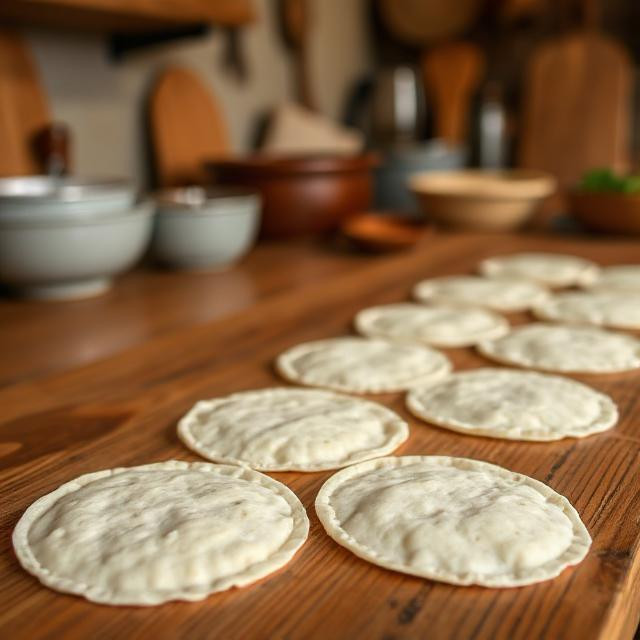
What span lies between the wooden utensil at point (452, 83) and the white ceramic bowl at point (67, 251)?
2377mm

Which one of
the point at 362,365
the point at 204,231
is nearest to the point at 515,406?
the point at 362,365

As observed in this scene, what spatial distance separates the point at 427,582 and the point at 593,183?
1.91 metres


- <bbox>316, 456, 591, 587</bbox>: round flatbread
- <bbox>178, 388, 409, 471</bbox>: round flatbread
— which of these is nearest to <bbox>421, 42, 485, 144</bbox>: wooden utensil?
<bbox>178, 388, 409, 471</bbox>: round flatbread

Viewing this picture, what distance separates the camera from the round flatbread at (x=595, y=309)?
55.1 inches

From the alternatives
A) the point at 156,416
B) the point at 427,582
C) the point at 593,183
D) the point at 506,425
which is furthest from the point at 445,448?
the point at 593,183

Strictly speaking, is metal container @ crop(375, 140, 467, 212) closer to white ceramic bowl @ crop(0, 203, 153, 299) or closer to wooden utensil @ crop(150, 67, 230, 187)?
wooden utensil @ crop(150, 67, 230, 187)

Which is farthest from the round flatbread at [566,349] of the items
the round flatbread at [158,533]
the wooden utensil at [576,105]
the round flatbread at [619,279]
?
the wooden utensil at [576,105]

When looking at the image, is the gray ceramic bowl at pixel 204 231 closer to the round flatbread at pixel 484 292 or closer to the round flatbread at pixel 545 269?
the round flatbread at pixel 484 292

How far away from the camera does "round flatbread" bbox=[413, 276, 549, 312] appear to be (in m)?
1.54

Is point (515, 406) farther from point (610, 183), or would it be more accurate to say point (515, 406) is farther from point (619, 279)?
point (610, 183)

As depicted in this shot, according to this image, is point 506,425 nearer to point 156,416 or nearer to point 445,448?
point 445,448

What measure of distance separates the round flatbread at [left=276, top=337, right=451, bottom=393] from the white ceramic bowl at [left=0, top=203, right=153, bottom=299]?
44 cm

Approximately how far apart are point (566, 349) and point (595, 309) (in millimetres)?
267

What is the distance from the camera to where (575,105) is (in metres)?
3.36
